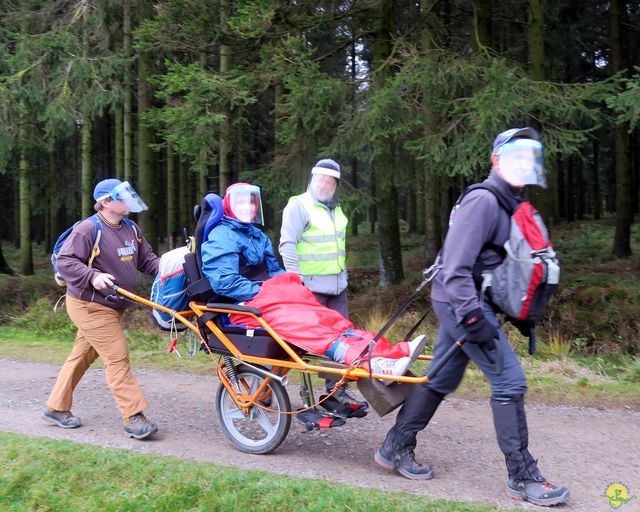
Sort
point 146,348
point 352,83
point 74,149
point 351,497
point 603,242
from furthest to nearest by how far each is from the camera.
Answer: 1. point 74,149
2. point 603,242
3. point 352,83
4. point 146,348
5. point 351,497

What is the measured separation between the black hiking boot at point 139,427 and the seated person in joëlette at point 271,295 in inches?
49.7

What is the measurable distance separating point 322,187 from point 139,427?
103 inches

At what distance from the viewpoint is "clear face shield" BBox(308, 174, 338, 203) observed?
19.4 feet

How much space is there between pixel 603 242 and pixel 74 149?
740 inches

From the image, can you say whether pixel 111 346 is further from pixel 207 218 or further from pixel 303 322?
pixel 303 322

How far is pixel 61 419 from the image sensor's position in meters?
5.96

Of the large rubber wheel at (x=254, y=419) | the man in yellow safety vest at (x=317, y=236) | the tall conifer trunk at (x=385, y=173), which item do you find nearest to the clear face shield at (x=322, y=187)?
the man in yellow safety vest at (x=317, y=236)

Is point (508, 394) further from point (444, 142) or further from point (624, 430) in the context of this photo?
point (444, 142)

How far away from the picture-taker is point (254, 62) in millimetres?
12250

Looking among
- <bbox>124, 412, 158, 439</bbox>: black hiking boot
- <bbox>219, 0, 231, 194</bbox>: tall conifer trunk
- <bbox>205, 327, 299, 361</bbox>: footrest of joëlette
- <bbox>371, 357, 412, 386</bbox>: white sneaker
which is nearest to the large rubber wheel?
<bbox>205, 327, 299, 361</bbox>: footrest of joëlette

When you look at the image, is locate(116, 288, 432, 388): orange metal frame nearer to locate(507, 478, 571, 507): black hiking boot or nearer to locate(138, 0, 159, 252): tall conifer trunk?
locate(507, 478, 571, 507): black hiking boot

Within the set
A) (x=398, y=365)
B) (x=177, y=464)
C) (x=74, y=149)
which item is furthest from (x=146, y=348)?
(x=74, y=149)

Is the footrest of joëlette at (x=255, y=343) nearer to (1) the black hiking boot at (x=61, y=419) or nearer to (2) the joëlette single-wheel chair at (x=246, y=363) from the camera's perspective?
(2) the joëlette single-wheel chair at (x=246, y=363)

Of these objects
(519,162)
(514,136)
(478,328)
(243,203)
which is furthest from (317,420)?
(514,136)
